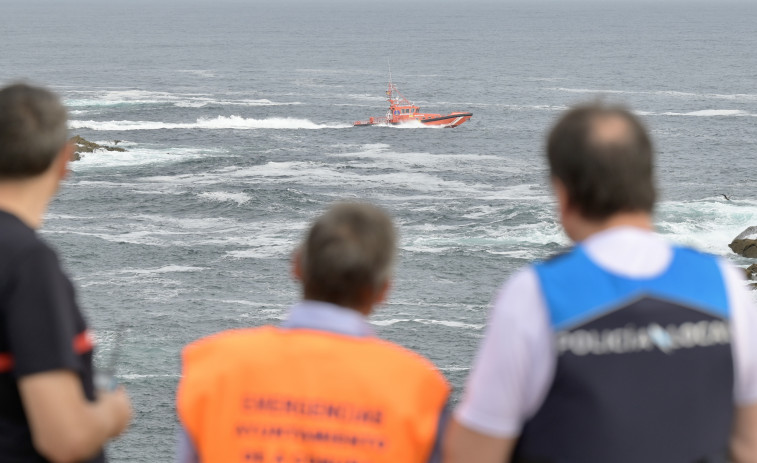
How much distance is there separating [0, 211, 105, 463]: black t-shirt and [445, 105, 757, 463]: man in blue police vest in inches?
42.6

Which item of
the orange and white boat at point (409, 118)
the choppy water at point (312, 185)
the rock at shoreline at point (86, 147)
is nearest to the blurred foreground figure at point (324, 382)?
the choppy water at point (312, 185)

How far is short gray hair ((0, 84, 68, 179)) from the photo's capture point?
3.16 meters

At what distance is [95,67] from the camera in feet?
447

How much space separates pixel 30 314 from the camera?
9.78 feet

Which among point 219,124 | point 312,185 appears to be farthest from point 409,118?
point 312,185

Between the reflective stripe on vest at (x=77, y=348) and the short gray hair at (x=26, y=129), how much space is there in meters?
0.51

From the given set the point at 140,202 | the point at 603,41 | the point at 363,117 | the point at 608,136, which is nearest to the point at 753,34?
the point at 603,41

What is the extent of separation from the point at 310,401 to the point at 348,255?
0.38 meters

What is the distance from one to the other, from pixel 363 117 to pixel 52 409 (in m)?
84.7

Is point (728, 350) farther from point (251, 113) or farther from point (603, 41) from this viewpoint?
point (603, 41)

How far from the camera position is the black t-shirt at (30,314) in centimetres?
297

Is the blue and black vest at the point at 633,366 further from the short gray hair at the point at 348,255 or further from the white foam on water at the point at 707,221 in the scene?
the white foam on water at the point at 707,221

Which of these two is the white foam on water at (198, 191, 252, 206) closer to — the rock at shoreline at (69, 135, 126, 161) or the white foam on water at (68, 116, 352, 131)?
the rock at shoreline at (69, 135, 126, 161)


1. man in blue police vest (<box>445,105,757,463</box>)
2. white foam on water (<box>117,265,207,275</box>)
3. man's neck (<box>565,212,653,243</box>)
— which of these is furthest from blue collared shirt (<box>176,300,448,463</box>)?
white foam on water (<box>117,265,207,275</box>)
